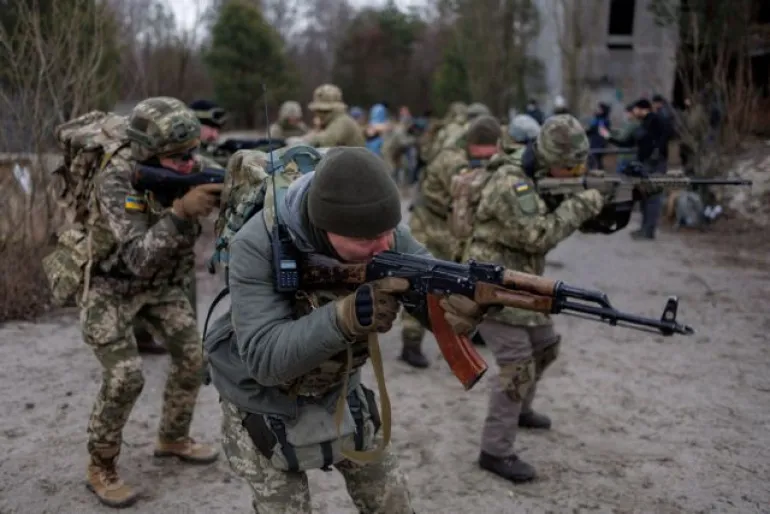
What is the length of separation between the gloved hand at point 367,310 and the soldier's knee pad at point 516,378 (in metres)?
1.89

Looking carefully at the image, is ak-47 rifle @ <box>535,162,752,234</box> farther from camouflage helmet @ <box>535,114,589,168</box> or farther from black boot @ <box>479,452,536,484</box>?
black boot @ <box>479,452,536,484</box>

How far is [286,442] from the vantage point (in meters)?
2.51

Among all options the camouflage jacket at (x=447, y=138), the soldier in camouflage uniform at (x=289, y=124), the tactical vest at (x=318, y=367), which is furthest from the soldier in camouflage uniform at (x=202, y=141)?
the tactical vest at (x=318, y=367)

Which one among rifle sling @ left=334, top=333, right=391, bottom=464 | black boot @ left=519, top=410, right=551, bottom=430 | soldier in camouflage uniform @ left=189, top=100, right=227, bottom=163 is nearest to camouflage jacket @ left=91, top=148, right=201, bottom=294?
rifle sling @ left=334, top=333, right=391, bottom=464

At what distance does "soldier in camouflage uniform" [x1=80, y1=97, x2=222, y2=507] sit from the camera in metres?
3.46

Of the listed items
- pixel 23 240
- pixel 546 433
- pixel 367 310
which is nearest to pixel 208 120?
pixel 23 240

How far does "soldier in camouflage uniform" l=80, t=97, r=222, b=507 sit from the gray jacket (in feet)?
3.29

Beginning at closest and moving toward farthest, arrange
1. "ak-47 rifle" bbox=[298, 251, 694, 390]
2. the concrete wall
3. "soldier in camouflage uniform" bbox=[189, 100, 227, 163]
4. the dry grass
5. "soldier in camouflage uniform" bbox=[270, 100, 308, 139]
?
"ak-47 rifle" bbox=[298, 251, 694, 390], "soldier in camouflage uniform" bbox=[189, 100, 227, 163], the dry grass, "soldier in camouflage uniform" bbox=[270, 100, 308, 139], the concrete wall

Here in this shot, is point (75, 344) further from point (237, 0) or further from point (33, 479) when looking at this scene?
point (237, 0)

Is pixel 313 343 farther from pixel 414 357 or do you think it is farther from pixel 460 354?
pixel 414 357

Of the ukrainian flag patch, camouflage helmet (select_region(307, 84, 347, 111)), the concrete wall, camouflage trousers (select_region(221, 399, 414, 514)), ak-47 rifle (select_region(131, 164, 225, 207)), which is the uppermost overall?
the concrete wall

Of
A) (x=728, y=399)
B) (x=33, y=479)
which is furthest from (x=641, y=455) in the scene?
(x=33, y=479)

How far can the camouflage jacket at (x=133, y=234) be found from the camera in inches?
134

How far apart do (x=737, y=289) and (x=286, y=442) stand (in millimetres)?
6946
